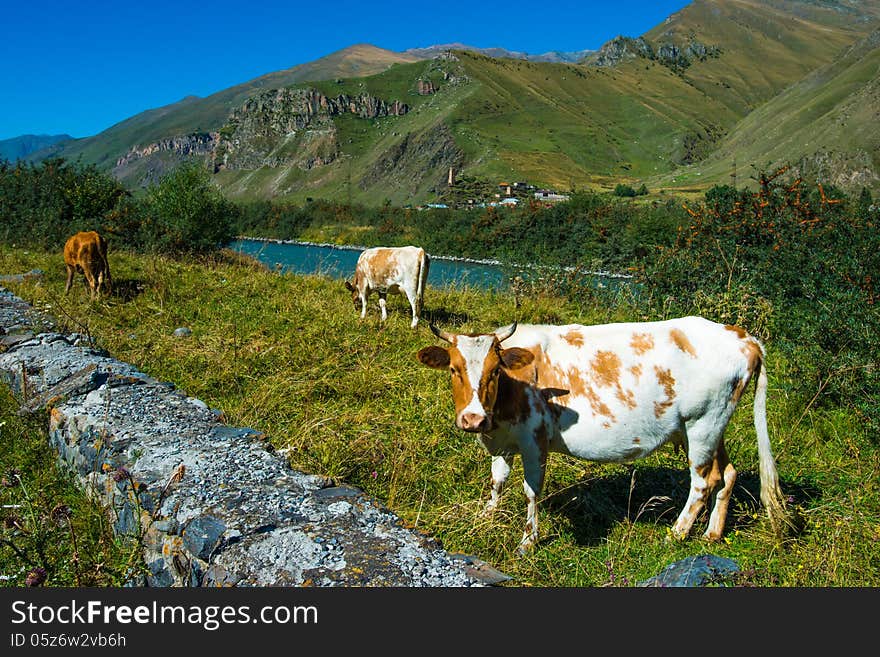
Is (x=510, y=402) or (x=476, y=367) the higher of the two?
(x=476, y=367)

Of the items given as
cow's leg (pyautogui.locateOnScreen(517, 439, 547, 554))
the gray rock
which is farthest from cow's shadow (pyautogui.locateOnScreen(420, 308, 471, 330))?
the gray rock

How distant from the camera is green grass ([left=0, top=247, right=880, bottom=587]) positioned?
13.7 ft

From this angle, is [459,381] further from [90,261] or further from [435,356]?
[90,261]

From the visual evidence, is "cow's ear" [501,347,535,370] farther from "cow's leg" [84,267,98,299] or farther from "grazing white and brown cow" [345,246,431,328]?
"cow's leg" [84,267,98,299]

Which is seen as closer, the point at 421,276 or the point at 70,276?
the point at 70,276

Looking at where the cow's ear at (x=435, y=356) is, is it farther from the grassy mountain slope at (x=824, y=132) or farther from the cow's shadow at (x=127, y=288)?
the grassy mountain slope at (x=824, y=132)

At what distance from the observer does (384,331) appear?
10.3m

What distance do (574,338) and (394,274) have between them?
7.89 meters

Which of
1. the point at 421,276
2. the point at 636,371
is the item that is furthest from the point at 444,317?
the point at 636,371

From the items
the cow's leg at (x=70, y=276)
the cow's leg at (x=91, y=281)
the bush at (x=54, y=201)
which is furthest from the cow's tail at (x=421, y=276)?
the bush at (x=54, y=201)

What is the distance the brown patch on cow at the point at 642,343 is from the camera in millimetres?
4488

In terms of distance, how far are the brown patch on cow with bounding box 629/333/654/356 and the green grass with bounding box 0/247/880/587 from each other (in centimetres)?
120

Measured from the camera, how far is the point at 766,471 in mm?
4504

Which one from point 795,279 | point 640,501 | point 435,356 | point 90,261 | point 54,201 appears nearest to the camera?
point 435,356
